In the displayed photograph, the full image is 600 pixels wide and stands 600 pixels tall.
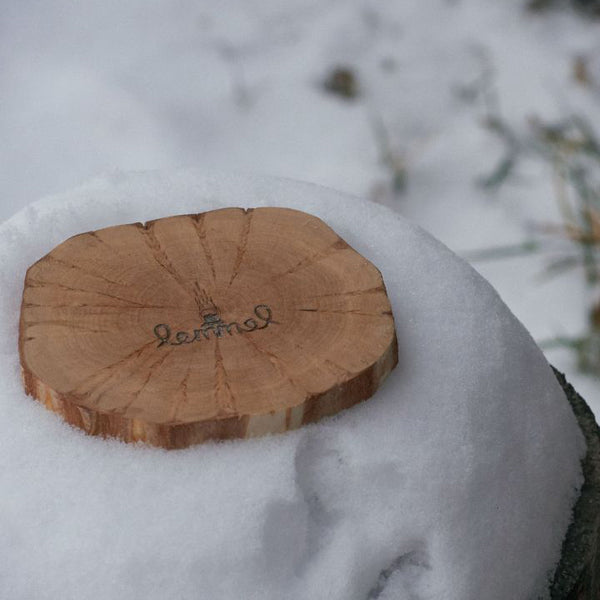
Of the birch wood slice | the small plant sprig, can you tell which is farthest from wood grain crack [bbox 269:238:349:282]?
the small plant sprig

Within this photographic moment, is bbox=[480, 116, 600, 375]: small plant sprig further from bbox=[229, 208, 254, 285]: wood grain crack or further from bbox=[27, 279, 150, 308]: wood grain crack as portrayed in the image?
bbox=[27, 279, 150, 308]: wood grain crack

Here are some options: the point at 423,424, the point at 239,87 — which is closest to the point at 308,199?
the point at 423,424

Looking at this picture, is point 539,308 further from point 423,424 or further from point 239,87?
point 423,424

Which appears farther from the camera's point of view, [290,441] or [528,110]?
[528,110]

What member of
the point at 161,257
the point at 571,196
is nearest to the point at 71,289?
the point at 161,257


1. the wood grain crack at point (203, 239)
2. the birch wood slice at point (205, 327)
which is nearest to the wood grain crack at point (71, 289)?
the birch wood slice at point (205, 327)

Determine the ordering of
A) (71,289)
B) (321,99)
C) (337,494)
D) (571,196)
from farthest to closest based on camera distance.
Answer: (321,99) < (571,196) < (71,289) < (337,494)

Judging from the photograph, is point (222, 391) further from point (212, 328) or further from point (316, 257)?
point (316, 257)
